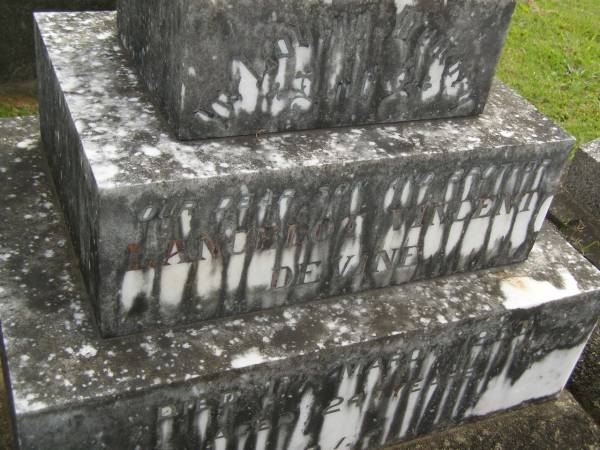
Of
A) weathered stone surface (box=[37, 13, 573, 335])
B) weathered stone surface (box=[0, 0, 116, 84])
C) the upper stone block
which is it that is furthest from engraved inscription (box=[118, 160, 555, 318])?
weathered stone surface (box=[0, 0, 116, 84])

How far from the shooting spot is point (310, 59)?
214cm

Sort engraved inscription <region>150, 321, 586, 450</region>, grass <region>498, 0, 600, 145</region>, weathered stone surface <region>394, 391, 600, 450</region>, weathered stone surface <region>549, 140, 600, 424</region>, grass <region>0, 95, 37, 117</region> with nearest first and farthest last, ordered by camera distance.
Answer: engraved inscription <region>150, 321, 586, 450</region>, weathered stone surface <region>394, 391, 600, 450</region>, weathered stone surface <region>549, 140, 600, 424</region>, grass <region>0, 95, 37, 117</region>, grass <region>498, 0, 600, 145</region>

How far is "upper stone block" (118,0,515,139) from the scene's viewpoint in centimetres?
201

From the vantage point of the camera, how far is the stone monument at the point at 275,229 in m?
2.05

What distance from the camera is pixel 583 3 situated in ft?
26.2

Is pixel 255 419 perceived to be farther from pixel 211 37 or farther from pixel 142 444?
pixel 211 37

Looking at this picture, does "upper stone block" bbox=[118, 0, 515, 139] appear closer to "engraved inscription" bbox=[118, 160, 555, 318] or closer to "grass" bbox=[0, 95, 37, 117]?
"engraved inscription" bbox=[118, 160, 555, 318]

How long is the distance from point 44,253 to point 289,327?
2.65 ft

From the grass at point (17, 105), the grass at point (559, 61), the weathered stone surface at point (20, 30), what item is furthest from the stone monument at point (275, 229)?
the grass at point (559, 61)

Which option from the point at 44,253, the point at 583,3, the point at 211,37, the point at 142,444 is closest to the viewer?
the point at 211,37

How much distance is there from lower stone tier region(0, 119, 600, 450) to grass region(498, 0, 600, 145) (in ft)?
8.70

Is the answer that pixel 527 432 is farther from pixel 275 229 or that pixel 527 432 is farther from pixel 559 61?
pixel 559 61

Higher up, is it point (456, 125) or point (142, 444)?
point (456, 125)

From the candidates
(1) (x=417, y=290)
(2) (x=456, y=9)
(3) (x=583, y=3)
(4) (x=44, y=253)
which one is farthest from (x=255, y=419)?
(3) (x=583, y=3)
